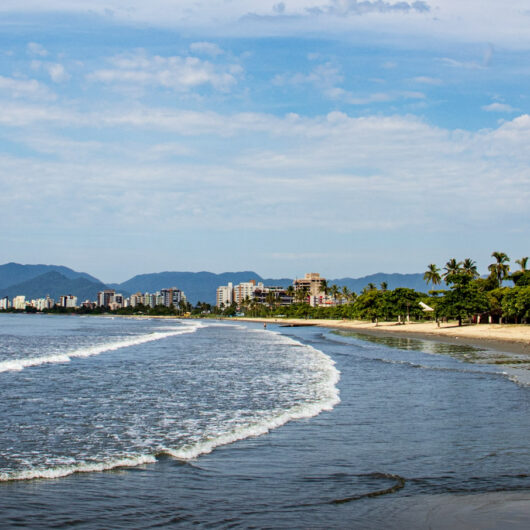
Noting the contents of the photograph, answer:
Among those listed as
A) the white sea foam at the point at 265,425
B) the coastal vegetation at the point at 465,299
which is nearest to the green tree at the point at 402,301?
the coastal vegetation at the point at 465,299

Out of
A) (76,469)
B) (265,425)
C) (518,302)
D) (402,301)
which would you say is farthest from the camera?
(402,301)

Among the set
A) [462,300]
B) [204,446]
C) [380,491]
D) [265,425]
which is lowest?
[265,425]

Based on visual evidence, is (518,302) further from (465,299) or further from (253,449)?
(253,449)

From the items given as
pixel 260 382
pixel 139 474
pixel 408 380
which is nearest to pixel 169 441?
pixel 139 474

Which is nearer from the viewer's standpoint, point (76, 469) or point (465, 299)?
point (76, 469)

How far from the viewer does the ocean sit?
7739mm

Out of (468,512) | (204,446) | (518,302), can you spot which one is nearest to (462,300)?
(518,302)

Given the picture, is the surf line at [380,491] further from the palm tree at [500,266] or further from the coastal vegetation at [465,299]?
the palm tree at [500,266]

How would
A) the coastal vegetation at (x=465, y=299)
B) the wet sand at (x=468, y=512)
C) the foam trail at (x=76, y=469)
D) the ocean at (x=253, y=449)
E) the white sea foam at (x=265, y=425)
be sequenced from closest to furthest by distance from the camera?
the wet sand at (x=468, y=512) → the ocean at (x=253, y=449) → the foam trail at (x=76, y=469) → the white sea foam at (x=265, y=425) → the coastal vegetation at (x=465, y=299)

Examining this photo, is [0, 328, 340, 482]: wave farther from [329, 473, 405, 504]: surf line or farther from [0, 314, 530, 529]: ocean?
[329, 473, 405, 504]: surf line

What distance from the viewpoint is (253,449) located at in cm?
1125

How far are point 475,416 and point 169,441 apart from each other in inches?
300

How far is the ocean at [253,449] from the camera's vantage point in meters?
7.74

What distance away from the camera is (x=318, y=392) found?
62.7 feet
